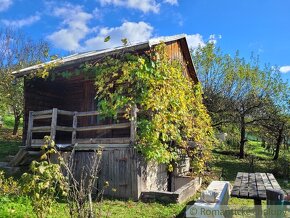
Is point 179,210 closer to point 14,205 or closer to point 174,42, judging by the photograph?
point 14,205

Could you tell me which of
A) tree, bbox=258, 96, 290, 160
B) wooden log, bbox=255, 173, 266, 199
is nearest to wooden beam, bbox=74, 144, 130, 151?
wooden log, bbox=255, 173, 266, 199

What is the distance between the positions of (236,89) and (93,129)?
12896 millimetres

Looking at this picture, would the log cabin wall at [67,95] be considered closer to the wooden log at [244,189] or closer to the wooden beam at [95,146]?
→ the wooden beam at [95,146]

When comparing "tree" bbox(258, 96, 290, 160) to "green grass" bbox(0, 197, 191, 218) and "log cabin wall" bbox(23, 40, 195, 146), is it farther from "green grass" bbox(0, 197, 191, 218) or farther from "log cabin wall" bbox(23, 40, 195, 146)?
"green grass" bbox(0, 197, 191, 218)

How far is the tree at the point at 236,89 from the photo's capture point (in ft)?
62.6

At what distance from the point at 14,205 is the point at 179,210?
3.97 m

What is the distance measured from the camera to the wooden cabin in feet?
28.2

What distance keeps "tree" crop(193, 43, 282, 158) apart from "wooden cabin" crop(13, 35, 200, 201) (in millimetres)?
4024

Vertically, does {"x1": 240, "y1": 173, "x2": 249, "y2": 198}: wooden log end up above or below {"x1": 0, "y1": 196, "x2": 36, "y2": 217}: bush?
above

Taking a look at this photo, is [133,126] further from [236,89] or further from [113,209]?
[236,89]

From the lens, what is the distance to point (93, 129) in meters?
9.59

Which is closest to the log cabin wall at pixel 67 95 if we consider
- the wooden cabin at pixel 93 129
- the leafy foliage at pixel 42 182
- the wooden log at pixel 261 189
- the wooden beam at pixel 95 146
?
the wooden cabin at pixel 93 129

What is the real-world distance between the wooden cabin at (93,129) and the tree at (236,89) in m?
4.02

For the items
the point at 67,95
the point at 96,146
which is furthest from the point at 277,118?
the point at 96,146
